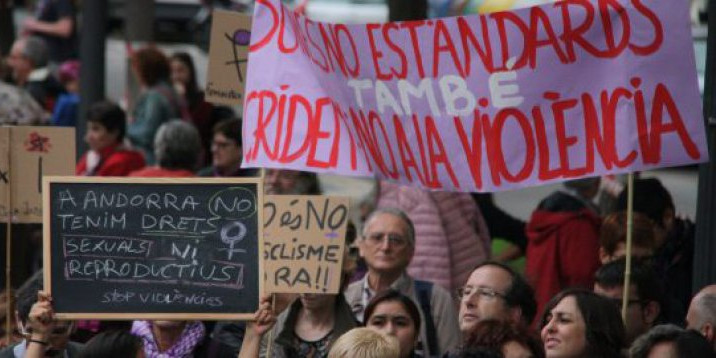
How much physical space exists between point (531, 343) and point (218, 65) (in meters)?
3.60

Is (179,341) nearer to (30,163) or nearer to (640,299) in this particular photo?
(30,163)

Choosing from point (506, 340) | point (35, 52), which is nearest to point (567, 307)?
point (506, 340)

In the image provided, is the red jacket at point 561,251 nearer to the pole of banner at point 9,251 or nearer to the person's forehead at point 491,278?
the person's forehead at point 491,278

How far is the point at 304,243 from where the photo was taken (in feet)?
27.6

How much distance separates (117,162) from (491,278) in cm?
439

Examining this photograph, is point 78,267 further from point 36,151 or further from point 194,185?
point 36,151

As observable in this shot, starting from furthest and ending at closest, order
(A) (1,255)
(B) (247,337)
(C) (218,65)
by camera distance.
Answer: (A) (1,255), (C) (218,65), (B) (247,337)

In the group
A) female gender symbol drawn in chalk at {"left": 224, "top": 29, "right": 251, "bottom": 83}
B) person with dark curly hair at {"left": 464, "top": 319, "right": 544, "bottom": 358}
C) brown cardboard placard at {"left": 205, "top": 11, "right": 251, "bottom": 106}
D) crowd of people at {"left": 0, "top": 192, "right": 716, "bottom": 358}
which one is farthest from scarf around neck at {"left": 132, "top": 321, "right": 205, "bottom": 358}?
female gender symbol drawn in chalk at {"left": 224, "top": 29, "right": 251, "bottom": 83}

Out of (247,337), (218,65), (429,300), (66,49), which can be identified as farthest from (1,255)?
(66,49)

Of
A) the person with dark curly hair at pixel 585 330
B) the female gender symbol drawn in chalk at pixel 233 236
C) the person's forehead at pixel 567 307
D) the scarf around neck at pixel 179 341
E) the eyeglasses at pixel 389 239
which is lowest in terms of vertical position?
the scarf around neck at pixel 179 341

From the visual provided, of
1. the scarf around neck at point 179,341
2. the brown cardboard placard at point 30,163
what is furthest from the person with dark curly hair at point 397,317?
the brown cardboard placard at point 30,163

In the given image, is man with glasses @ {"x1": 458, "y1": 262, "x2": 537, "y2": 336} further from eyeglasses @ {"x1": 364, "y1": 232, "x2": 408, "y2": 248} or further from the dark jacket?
the dark jacket

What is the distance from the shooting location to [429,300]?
8.66 m

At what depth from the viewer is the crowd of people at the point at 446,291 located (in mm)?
7188
